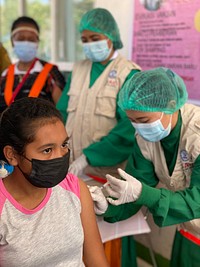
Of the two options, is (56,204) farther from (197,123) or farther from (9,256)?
(197,123)

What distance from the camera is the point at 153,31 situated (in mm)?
2314

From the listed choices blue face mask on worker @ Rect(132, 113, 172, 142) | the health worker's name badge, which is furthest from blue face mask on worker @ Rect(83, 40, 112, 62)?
blue face mask on worker @ Rect(132, 113, 172, 142)

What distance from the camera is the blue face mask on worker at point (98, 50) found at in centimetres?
202

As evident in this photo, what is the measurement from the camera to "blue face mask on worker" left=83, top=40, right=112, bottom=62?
79.4 inches

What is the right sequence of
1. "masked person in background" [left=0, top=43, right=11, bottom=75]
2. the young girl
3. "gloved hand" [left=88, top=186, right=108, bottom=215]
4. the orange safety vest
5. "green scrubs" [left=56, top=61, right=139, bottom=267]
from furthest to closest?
"masked person in background" [left=0, top=43, right=11, bottom=75]
the orange safety vest
"green scrubs" [left=56, top=61, right=139, bottom=267]
"gloved hand" [left=88, top=186, right=108, bottom=215]
the young girl

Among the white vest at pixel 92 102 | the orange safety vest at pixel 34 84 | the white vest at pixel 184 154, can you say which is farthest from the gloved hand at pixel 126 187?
the orange safety vest at pixel 34 84

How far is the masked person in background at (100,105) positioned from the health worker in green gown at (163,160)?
0.31 meters

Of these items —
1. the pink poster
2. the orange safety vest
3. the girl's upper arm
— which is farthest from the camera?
the orange safety vest

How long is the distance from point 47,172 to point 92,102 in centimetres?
97

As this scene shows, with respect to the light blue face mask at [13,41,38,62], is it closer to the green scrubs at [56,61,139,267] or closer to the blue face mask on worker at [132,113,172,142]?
the green scrubs at [56,61,139,267]

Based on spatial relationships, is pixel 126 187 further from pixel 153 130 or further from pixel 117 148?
pixel 117 148

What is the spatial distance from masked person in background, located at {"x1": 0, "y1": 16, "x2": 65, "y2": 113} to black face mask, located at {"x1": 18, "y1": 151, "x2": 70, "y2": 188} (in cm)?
128

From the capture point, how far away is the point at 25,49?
8.07ft

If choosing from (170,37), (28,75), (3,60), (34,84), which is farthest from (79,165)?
(3,60)
